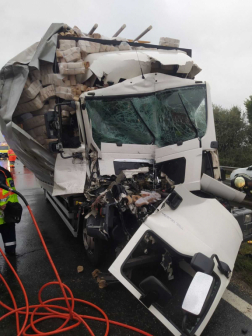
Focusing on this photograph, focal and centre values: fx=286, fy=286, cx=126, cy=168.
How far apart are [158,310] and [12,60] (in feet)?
13.9

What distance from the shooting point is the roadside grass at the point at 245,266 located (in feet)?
12.3

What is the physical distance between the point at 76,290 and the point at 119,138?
7.18ft

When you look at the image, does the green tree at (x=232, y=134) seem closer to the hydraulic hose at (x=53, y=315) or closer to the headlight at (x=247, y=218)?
the headlight at (x=247, y=218)

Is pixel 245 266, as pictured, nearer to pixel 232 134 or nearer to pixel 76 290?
pixel 76 290

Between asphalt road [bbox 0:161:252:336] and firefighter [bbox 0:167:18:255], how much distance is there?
0.77ft

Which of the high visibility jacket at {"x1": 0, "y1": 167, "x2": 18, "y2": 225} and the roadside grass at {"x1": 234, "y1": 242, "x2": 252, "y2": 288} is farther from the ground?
the high visibility jacket at {"x1": 0, "y1": 167, "x2": 18, "y2": 225}

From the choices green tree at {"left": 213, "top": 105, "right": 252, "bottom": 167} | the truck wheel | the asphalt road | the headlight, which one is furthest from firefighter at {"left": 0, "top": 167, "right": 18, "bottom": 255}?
green tree at {"left": 213, "top": 105, "right": 252, "bottom": 167}

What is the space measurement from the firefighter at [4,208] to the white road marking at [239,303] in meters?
3.29

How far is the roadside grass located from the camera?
375 cm

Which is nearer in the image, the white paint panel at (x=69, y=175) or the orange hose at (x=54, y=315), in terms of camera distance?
the orange hose at (x=54, y=315)

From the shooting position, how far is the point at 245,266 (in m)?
4.01

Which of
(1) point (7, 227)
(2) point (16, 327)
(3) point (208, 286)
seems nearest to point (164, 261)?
(3) point (208, 286)

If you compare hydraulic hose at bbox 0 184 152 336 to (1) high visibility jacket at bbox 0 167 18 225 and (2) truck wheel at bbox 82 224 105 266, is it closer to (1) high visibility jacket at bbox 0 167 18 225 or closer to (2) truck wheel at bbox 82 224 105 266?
(2) truck wheel at bbox 82 224 105 266

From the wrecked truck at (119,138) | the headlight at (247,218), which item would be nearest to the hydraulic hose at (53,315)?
the wrecked truck at (119,138)
